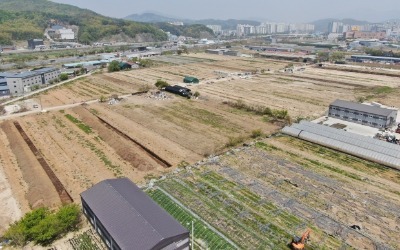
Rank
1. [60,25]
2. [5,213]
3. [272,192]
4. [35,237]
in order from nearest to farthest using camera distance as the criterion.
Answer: [35,237] < [5,213] < [272,192] < [60,25]

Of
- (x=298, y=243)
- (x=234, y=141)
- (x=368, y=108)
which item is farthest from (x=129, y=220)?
(x=368, y=108)

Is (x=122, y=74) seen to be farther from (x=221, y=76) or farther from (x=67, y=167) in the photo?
(x=67, y=167)

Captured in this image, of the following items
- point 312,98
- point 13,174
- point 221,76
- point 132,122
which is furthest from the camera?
point 221,76

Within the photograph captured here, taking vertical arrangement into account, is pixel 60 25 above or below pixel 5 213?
above

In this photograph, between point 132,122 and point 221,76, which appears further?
point 221,76

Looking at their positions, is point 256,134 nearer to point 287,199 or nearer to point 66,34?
point 287,199

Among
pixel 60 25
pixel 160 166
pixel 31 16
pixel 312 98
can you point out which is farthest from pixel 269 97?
pixel 31 16

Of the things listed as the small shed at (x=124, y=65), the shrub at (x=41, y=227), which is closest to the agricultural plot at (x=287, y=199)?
the shrub at (x=41, y=227)

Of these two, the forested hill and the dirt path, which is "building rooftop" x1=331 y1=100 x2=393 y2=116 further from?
the forested hill
